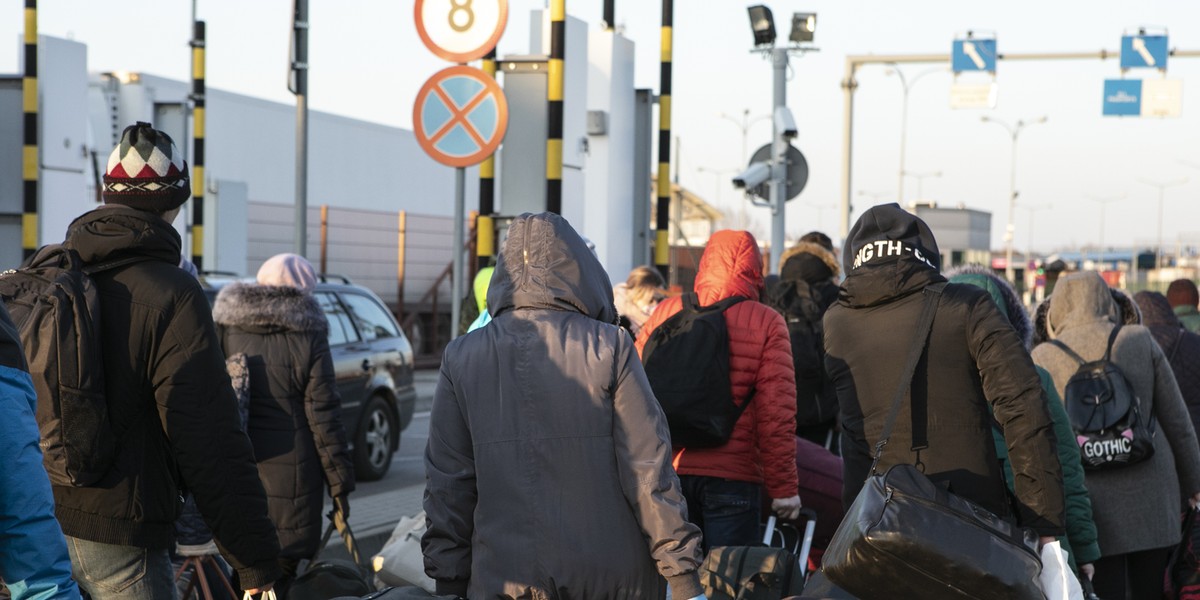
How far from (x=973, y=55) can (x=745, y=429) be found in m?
20.6

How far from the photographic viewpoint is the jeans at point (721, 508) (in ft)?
17.4

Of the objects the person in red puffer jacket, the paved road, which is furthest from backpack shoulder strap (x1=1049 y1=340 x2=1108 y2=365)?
the paved road

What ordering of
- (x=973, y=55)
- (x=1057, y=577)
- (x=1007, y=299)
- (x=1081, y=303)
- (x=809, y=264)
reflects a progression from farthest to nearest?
(x=973, y=55)
(x=809, y=264)
(x=1081, y=303)
(x=1007, y=299)
(x=1057, y=577)

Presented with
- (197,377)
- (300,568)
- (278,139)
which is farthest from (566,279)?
(278,139)

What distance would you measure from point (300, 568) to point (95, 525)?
353 cm

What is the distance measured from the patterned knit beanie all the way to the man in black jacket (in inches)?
0.4

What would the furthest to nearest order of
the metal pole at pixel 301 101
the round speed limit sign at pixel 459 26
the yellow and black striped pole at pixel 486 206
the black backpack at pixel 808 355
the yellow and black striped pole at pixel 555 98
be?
1. the metal pole at pixel 301 101
2. the yellow and black striped pole at pixel 486 206
3. the yellow and black striped pole at pixel 555 98
4. the round speed limit sign at pixel 459 26
5. the black backpack at pixel 808 355

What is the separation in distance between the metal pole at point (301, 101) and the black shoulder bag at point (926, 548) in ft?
26.9

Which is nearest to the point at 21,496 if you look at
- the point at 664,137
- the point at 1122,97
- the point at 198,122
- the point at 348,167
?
the point at 664,137

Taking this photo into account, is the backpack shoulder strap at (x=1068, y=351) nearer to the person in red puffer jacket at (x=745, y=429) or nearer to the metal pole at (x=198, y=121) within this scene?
the person in red puffer jacket at (x=745, y=429)

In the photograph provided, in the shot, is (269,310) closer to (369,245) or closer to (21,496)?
(21,496)

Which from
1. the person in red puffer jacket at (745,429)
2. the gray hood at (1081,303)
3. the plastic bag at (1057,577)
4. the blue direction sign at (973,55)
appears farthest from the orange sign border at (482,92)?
the blue direction sign at (973,55)

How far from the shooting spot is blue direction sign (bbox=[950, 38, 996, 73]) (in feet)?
80.4

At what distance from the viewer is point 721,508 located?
17.5 feet
